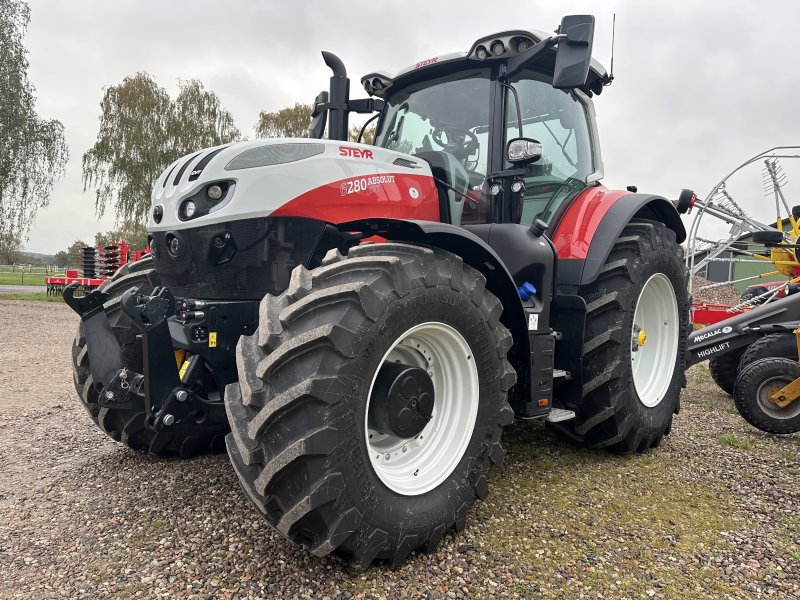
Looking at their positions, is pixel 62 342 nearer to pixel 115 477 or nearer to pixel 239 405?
pixel 115 477

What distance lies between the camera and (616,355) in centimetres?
361

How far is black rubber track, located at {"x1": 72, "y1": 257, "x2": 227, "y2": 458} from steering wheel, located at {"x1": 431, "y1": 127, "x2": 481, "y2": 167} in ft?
6.33

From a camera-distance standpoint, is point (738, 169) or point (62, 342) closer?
point (738, 169)

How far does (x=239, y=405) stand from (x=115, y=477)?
1668mm

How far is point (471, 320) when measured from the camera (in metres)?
2.70

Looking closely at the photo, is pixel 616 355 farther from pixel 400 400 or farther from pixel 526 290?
pixel 400 400

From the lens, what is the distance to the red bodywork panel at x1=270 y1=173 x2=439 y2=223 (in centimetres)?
285

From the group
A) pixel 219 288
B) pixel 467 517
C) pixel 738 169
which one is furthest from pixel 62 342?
pixel 738 169

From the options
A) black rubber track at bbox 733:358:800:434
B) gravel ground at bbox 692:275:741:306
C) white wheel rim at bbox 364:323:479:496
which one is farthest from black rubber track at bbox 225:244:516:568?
gravel ground at bbox 692:275:741:306

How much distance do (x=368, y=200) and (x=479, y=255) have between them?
25.1 inches

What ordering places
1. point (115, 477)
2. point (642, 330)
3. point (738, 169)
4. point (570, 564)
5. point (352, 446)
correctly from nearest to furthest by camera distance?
1. point (352, 446)
2. point (570, 564)
3. point (115, 477)
4. point (642, 330)
5. point (738, 169)

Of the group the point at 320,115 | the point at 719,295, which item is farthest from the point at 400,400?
the point at 719,295

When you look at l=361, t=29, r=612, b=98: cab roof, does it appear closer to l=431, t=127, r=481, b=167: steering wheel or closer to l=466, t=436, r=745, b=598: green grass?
l=431, t=127, r=481, b=167: steering wheel

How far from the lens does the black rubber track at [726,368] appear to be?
20.4 feet
